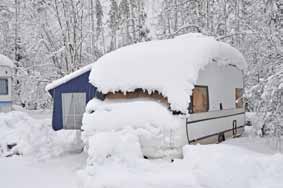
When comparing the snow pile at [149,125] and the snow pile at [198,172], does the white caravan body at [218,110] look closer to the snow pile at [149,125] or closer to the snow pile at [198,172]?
the snow pile at [149,125]

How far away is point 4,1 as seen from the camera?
82.0ft

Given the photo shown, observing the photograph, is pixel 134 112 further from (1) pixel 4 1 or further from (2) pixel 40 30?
(1) pixel 4 1

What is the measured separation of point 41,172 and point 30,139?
271 centimetres

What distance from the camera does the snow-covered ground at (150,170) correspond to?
6867 millimetres

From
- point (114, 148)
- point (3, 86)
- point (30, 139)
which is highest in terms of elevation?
point (3, 86)

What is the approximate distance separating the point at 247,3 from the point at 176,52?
1065cm

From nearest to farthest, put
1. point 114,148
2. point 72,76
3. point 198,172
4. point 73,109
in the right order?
point 198,172 → point 114,148 → point 72,76 → point 73,109

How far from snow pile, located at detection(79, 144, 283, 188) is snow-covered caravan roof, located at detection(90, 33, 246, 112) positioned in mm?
1815

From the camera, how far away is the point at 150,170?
8117 millimetres

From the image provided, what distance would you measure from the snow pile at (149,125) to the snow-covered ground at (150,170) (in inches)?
13.7

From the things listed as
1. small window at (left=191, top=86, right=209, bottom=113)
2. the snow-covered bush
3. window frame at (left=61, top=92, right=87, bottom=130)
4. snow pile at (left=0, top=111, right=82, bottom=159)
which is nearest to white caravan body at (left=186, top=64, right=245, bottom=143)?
small window at (left=191, top=86, right=209, bottom=113)

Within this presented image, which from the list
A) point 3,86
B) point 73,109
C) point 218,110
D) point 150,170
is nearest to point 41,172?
point 150,170

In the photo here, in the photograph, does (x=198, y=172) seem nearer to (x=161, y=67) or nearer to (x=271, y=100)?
(x=271, y=100)

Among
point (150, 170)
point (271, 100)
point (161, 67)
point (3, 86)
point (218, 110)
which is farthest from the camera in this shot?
point (3, 86)
